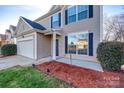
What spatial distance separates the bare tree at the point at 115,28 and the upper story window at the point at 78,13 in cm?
152

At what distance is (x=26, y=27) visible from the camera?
1145 centimetres

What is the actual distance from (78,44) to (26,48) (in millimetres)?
4415

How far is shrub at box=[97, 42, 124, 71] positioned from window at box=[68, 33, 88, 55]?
6.03 feet

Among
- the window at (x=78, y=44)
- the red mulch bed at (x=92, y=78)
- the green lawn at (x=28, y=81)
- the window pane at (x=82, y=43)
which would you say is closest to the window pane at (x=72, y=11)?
the window at (x=78, y=44)

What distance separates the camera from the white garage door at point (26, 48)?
34.5 feet

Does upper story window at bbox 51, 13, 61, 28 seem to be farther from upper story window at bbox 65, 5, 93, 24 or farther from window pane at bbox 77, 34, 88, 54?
window pane at bbox 77, 34, 88, 54

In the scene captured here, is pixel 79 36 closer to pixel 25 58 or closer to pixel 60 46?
pixel 60 46

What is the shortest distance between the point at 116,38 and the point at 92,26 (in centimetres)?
184

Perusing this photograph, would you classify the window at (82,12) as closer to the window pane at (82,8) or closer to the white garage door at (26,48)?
the window pane at (82,8)

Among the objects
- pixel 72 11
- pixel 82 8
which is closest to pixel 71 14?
pixel 72 11

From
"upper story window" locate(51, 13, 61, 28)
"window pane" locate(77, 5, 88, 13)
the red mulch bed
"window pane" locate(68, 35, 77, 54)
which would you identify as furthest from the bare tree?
"upper story window" locate(51, 13, 61, 28)

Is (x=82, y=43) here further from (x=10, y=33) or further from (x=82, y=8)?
(x=10, y=33)

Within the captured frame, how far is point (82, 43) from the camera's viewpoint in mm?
Result: 8539
